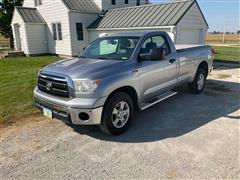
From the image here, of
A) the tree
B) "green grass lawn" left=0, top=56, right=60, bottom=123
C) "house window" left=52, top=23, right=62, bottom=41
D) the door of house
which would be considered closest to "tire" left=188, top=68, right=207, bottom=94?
"green grass lawn" left=0, top=56, right=60, bottom=123

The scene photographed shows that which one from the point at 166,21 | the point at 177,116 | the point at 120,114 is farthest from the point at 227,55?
the point at 120,114

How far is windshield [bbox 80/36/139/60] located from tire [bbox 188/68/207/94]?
277 centimetres

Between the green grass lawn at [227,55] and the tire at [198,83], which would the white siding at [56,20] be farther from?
the tire at [198,83]

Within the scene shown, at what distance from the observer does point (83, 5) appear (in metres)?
18.7

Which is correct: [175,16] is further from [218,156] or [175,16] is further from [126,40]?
[218,156]

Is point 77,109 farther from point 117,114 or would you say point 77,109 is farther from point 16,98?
point 16,98

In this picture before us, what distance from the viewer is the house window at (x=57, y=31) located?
18.7 m

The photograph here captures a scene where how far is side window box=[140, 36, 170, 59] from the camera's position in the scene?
480 cm

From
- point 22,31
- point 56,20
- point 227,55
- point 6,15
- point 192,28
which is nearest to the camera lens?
point 192,28

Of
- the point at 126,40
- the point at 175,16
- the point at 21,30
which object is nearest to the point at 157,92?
the point at 126,40

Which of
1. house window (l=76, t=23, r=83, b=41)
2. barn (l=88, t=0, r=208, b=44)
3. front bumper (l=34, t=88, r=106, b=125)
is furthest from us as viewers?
house window (l=76, t=23, r=83, b=41)

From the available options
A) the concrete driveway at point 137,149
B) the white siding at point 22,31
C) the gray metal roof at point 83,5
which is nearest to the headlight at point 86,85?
the concrete driveway at point 137,149

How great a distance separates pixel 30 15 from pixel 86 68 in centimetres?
1825

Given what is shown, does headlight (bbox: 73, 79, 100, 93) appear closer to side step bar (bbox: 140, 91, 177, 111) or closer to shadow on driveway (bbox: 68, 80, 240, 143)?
shadow on driveway (bbox: 68, 80, 240, 143)
